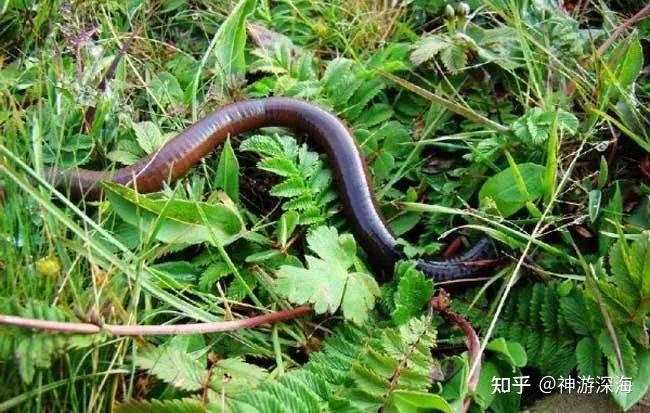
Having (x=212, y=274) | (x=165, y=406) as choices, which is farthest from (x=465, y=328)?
(x=165, y=406)

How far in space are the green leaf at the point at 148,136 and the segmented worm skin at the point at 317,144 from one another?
4 cm

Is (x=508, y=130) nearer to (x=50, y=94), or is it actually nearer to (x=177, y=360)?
(x=177, y=360)

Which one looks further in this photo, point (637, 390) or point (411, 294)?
point (411, 294)

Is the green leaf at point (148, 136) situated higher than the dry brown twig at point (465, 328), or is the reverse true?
the green leaf at point (148, 136)

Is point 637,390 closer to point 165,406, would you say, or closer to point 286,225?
point 286,225

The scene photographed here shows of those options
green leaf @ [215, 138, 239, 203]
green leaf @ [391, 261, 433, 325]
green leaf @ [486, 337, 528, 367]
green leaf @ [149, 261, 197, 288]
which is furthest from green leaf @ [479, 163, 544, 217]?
green leaf @ [149, 261, 197, 288]

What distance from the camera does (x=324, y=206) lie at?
98.6 inches

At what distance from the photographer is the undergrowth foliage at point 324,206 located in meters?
1.88

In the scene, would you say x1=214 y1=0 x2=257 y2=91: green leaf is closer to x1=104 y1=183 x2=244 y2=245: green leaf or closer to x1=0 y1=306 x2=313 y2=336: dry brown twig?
x1=104 y1=183 x2=244 y2=245: green leaf

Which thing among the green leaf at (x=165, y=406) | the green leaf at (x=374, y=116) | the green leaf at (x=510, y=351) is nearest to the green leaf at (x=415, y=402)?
the green leaf at (x=510, y=351)

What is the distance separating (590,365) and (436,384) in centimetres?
42

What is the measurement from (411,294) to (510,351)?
31 centimetres

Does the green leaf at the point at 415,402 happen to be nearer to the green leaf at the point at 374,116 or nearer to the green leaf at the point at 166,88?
the green leaf at the point at 374,116

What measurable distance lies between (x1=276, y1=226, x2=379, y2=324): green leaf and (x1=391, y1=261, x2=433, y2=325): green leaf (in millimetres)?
72
